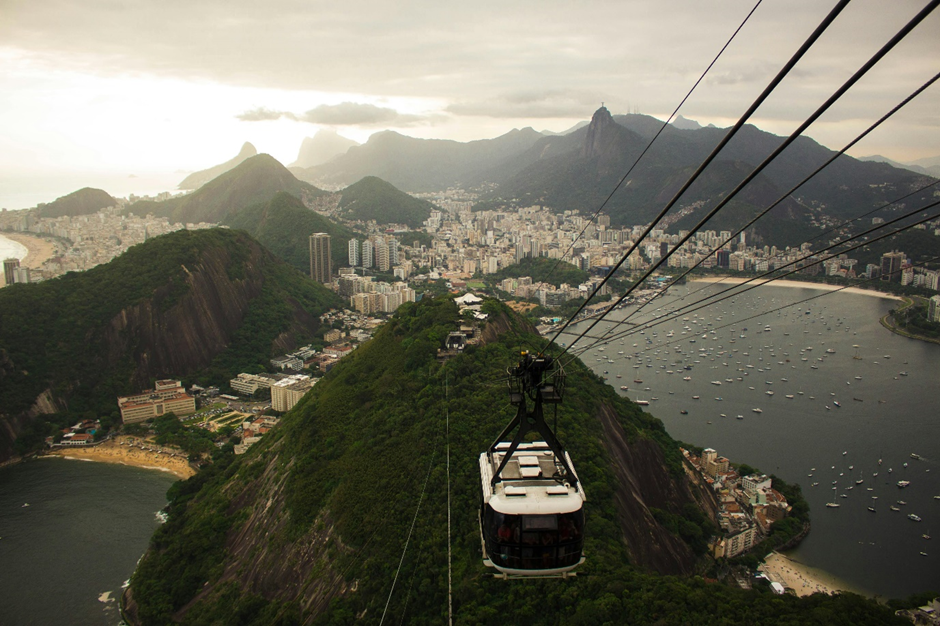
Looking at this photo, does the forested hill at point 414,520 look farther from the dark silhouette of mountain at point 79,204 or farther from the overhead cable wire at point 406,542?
the dark silhouette of mountain at point 79,204

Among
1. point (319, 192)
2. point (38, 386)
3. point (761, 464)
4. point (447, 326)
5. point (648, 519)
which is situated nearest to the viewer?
point (648, 519)

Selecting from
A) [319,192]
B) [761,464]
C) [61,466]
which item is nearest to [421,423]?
[761,464]

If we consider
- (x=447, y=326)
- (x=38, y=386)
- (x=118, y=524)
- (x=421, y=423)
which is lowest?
(x=118, y=524)

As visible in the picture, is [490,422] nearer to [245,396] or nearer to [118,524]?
[118,524]

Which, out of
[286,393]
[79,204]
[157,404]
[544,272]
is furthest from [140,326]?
[79,204]

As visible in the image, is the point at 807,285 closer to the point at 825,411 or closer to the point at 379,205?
the point at 825,411

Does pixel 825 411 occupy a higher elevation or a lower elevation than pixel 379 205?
lower
